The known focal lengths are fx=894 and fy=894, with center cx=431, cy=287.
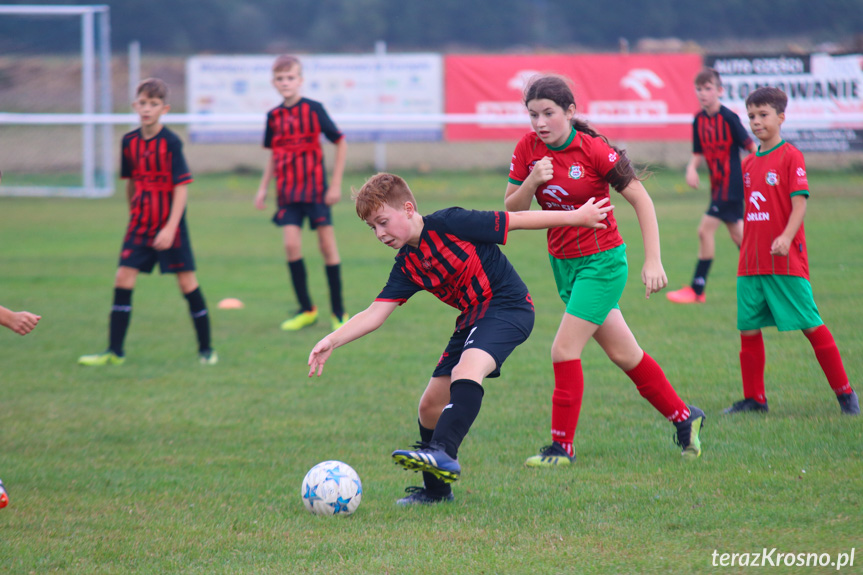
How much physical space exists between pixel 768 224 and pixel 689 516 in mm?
1946

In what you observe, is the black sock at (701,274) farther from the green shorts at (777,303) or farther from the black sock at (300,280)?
the black sock at (300,280)

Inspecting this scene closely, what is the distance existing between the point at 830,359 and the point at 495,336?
6.67ft

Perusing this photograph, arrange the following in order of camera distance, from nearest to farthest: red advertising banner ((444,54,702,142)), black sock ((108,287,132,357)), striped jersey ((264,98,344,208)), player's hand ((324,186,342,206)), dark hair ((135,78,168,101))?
dark hair ((135,78,168,101)) < black sock ((108,287,132,357)) < player's hand ((324,186,342,206)) < striped jersey ((264,98,344,208)) < red advertising banner ((444,54,702,142))

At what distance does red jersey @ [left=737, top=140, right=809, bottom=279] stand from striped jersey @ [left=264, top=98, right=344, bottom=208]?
3.82 metres

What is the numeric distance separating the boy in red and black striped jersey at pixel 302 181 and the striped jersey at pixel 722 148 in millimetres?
3126

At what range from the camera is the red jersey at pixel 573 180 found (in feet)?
12.9

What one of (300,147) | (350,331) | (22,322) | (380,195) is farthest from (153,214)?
(380,195)

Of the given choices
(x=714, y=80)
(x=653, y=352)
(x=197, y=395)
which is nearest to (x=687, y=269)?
(x=714, y=80)

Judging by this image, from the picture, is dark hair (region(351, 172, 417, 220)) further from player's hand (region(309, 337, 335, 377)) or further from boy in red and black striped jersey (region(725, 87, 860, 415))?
boy in red and black striped jersey (region(725, 87, 860, 415))

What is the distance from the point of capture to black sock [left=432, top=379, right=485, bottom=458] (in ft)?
11.1

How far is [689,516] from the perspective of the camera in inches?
132

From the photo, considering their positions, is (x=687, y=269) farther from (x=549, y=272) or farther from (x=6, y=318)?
(x=6, y=318)

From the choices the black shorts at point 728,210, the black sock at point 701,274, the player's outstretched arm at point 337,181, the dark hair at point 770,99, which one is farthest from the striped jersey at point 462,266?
the black sock at point 701,274

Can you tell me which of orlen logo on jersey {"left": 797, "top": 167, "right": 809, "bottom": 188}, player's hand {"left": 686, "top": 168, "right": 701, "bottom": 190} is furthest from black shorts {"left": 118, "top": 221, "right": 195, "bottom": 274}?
player's hand {"left": 686, "top": 168, "right": 701, "bottom": 190}
